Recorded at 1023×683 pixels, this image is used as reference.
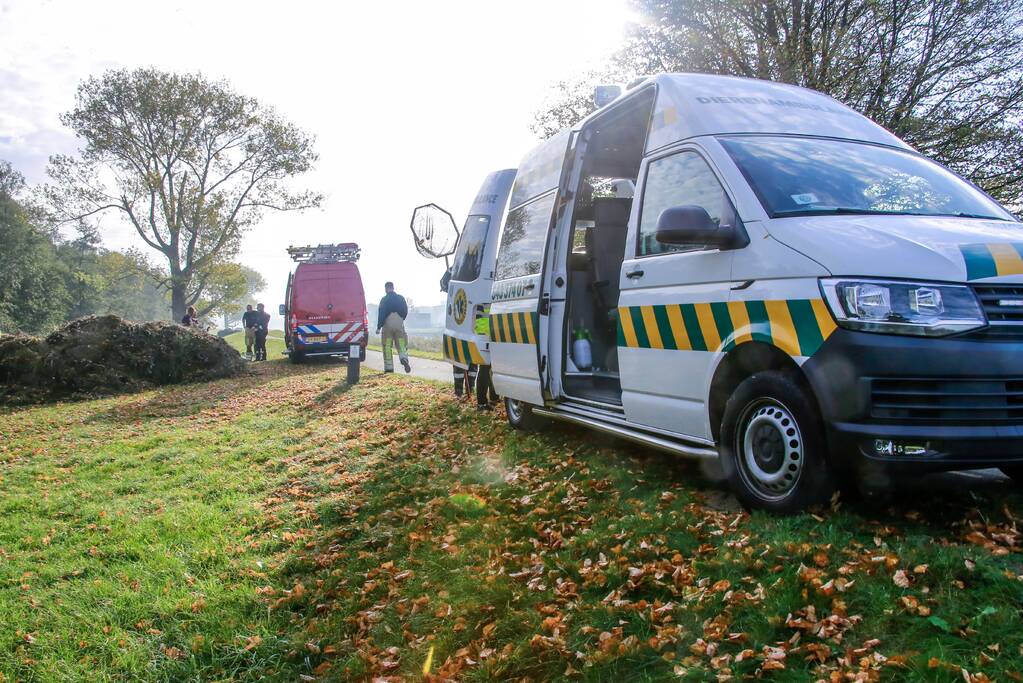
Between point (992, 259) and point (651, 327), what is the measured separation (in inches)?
78.3

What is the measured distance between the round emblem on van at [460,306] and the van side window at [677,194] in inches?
180

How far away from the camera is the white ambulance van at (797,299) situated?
11.0 feet

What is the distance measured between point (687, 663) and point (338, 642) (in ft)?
6.72

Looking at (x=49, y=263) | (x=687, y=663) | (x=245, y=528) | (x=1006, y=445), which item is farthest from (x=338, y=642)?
(x=49, y=263)

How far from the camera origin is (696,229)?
4055mm

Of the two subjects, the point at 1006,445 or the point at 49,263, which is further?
the point at 49,263

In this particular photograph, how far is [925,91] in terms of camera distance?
1216cm

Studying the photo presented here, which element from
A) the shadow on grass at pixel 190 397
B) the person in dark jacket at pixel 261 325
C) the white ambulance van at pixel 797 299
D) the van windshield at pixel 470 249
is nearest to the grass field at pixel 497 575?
the white ambulance van at pixel 797 299

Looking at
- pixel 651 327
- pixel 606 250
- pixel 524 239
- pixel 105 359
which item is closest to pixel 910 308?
pixel 651 327

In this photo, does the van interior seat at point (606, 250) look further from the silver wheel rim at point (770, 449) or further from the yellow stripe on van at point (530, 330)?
the silver wheel rim at point (770, 449)

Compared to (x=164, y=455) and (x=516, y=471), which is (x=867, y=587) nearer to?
(x=516, y=471)

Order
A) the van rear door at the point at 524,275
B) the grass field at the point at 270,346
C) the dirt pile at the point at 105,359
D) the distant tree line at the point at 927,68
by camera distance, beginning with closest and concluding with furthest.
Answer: the van rear door at the point at 524,275
the distant tree line at the point at 927,68
the dirt pile at the point at 105,359
the grass field at the point at 270,346

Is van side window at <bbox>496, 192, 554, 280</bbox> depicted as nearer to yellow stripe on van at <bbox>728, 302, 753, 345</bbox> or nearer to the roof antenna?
the roof antenna

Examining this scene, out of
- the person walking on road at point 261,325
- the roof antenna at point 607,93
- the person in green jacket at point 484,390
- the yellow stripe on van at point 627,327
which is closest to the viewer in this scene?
the yellow stripe on van at point 627,327
